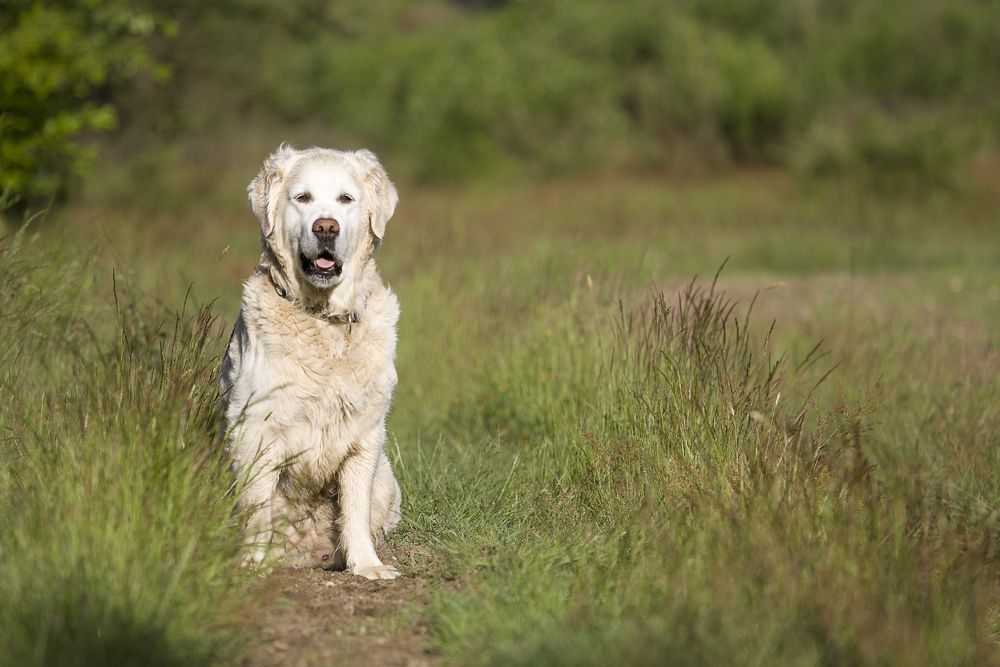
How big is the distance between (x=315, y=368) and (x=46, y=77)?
20.4ft

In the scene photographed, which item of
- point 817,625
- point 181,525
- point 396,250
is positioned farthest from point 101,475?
point 396,250

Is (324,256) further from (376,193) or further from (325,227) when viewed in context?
(376,193)

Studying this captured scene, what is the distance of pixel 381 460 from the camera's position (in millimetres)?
3988

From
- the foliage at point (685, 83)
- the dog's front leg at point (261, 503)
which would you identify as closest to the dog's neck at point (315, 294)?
the dog's front leg at point (261, 503)

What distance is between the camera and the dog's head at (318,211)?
3652mm

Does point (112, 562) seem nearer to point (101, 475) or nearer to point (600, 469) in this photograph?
→ point (101, 475)

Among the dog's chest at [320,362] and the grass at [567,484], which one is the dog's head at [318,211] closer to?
the dog's chest at [320,362]

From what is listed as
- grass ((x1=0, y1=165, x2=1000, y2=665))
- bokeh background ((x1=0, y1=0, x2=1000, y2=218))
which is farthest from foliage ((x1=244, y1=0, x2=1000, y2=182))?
grass ((x1=0, y1=165, x2=1000, y2=665))

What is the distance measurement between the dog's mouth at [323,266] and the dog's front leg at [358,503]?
76cm

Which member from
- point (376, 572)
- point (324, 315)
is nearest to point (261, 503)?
point (376, 572)

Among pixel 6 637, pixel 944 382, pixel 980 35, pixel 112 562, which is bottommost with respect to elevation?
pixel 6 637

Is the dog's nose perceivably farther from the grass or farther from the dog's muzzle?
the grass

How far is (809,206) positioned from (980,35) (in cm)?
1366

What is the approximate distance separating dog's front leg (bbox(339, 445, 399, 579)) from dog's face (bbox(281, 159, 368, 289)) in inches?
30.3
